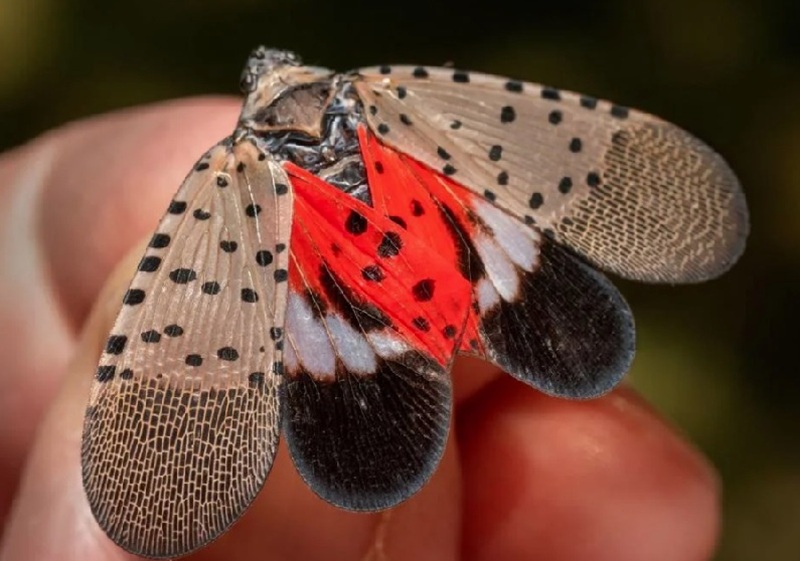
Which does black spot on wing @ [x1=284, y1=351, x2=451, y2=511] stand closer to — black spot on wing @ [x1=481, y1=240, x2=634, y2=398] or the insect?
the insect

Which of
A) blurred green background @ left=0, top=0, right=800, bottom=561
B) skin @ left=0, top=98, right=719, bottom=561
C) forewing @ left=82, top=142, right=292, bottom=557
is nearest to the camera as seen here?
forewing @ left=82, top=142, right=292, bottom=557

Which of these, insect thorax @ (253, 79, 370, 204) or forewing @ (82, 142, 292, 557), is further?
insect thorax @ (253, 79, 370, 204)

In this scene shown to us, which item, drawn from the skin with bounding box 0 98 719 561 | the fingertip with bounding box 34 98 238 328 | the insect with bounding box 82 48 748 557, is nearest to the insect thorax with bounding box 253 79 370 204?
the insect with bounding box 82 48 748 557

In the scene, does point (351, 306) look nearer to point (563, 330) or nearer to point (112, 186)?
point (563, 330)

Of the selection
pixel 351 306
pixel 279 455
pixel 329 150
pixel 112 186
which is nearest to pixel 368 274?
pixel 351 306

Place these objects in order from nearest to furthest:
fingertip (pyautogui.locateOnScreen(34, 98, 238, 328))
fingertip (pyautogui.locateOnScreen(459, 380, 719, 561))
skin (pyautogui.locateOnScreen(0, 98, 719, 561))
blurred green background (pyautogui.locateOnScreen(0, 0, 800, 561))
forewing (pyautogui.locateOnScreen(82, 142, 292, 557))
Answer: forewing (pyautogui.locateOnScreen(82, 142, 292, 557))
skin (pyautogui.locateOnScreen(0, 98, 719, 561))
fingertip (pyautogui.locateOnScreen(459, 380, 719, 561))
fingertip (pyautogui.locateOnScreen(34, 98, 238, 328))
blurred green background (pyautogui.locateOnScreen(0, 0, 800, 561))

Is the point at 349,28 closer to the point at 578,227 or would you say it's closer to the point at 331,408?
the point at 578,227
